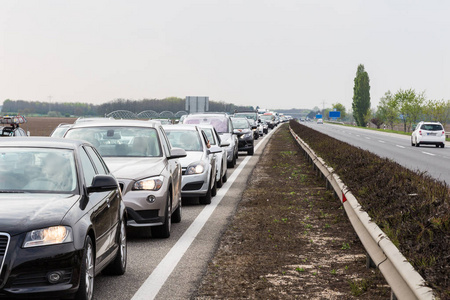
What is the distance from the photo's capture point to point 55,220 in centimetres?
555

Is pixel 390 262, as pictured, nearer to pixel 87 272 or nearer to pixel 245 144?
pixel 87 272

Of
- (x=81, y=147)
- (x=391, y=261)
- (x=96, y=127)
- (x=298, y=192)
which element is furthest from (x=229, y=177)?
(x=391, y=261)

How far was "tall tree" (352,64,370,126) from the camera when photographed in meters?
168

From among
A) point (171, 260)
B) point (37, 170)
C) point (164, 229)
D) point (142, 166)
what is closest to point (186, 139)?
point (142, 166)

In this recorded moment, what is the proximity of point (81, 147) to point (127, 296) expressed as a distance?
152 cm

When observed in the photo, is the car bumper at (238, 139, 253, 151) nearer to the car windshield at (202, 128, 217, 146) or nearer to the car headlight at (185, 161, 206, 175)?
the car windshield at (202, 128, 217, 146)

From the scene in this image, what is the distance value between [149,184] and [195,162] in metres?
4.19

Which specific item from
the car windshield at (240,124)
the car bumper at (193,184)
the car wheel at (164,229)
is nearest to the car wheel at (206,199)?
the car bumper at (193,184)

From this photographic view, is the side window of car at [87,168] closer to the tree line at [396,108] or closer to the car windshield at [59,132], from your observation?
the car windshield at [59,132]

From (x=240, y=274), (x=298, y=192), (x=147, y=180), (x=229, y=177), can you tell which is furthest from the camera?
(x=229, y=177)

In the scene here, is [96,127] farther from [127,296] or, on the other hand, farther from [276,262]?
[127,296]

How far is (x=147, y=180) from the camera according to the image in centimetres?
984

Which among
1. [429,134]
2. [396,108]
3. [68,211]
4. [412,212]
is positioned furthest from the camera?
[396,108]

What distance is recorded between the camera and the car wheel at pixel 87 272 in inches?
225
